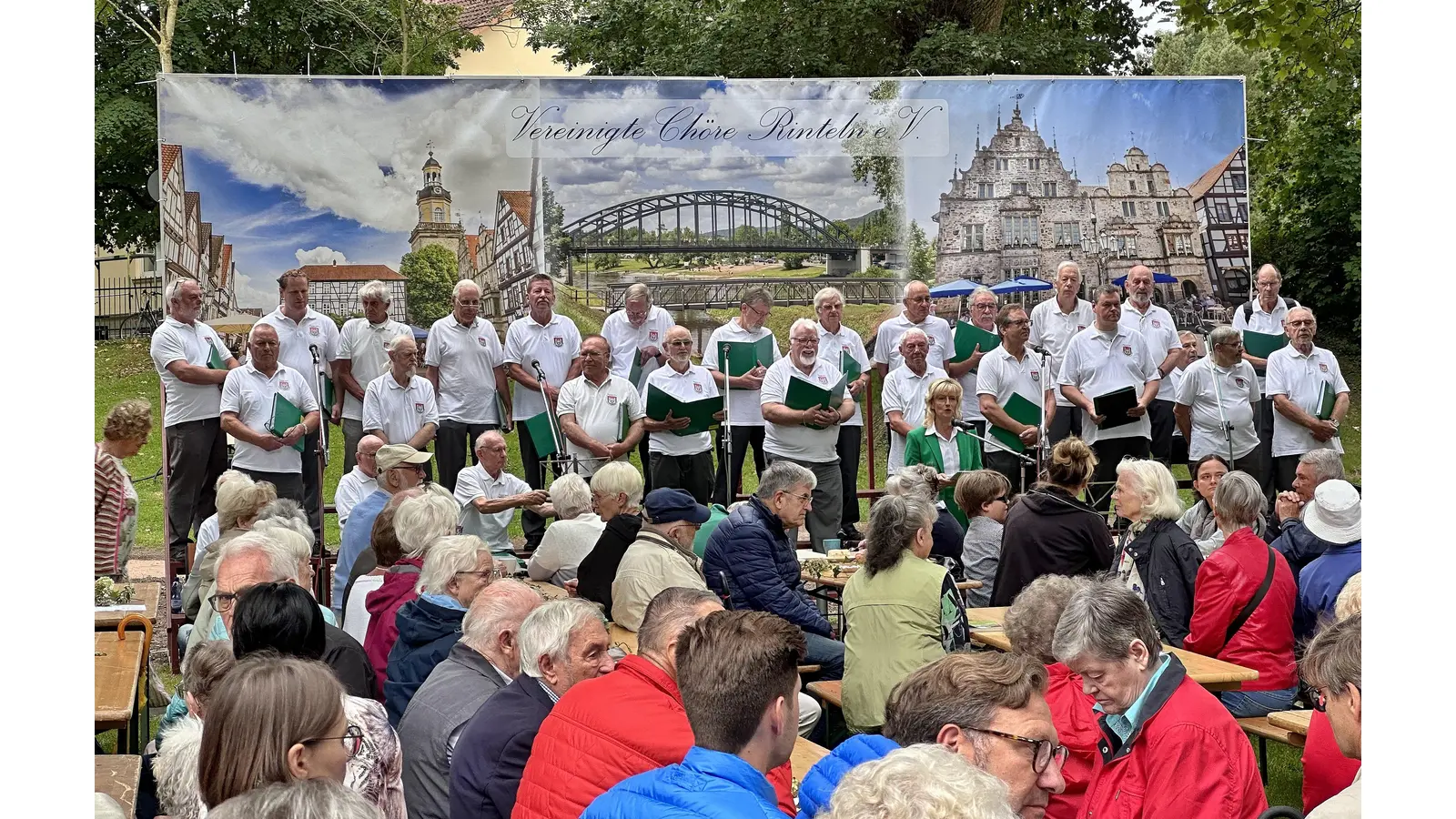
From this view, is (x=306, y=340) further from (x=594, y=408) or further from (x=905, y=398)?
(x=905, y=398)

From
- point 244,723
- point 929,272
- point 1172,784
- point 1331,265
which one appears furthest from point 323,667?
point 1331,265

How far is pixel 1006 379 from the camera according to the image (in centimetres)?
1099

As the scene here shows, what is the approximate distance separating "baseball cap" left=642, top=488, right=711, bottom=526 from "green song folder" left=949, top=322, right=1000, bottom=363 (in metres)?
5.20

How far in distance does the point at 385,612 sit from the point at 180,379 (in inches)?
192

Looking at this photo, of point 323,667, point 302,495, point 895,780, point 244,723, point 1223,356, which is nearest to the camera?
point 895,780

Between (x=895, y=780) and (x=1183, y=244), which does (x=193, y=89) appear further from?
(x=895, y=780)

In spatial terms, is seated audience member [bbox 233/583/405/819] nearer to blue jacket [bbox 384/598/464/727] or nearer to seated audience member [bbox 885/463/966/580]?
blue jacket [bbox 384/598/464/727]

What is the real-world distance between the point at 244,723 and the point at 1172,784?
2185 mm

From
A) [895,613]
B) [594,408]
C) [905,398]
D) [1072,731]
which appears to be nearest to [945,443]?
[905,398]

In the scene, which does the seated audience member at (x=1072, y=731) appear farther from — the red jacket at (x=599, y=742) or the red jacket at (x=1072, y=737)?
the red jacket at (x=599, y=742)

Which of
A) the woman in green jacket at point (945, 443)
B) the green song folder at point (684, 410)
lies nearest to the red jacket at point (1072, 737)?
the woman in green jacket at point (945, 443)

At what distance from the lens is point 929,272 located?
40.1 ft

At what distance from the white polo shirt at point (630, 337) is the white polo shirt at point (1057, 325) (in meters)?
2.91

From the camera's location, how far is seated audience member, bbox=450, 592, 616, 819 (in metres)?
4.04
